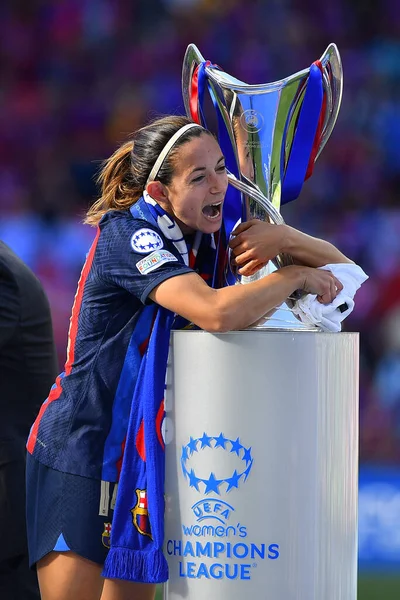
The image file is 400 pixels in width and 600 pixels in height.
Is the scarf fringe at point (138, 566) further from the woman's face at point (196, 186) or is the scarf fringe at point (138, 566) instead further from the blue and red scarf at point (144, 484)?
the woman's face at point (196, 186)

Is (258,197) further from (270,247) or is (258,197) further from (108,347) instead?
(108,347)

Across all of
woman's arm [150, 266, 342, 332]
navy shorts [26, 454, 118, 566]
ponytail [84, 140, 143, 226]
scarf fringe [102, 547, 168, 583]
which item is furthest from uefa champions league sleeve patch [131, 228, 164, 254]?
scarf fringe [102, 547, 168, 583]

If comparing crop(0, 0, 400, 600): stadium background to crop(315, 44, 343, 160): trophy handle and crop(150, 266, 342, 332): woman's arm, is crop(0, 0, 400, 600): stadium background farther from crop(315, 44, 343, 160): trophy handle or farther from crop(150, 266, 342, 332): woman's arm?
crop(150, 266, 342, 332): woman's arm

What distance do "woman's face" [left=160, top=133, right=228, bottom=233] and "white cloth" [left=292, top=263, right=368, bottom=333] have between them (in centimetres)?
28

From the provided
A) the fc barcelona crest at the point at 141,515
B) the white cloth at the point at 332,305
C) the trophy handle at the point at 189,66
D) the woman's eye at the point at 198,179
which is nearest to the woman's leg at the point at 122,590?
the fc barcelona crest at the point at 141,515

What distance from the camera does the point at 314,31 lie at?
8.52 meters

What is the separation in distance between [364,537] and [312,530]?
3568 mm

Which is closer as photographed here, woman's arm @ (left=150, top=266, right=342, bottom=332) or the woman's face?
woman's arm @ (left=150, top=266, right=342, bottom=332)

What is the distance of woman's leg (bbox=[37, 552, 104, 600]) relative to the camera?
2.36m

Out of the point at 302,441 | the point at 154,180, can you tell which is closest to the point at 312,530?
the point at 302,441

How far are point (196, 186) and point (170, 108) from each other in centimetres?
571

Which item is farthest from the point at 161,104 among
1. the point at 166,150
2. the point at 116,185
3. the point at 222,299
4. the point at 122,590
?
the point at 122,590

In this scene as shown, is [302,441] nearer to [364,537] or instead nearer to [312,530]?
[312,530]

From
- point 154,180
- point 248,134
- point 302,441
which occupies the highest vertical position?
point 248,134
